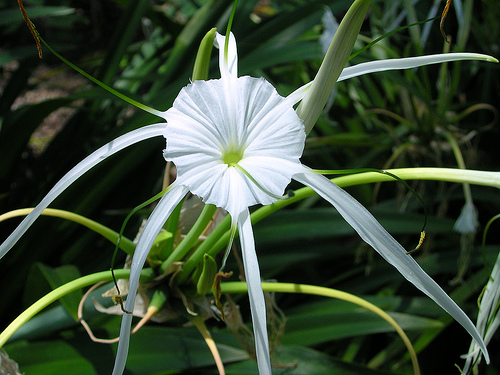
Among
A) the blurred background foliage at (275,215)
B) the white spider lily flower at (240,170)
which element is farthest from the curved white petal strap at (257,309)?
the blurred background foliage at (275,215)

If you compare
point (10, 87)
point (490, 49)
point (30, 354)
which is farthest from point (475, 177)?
point (490, 49)

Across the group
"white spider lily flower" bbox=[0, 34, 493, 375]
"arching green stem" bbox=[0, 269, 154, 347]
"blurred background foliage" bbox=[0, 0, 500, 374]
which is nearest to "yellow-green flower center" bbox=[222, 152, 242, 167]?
"white spider lily flower" bbox=[0, 34, 493, 375]

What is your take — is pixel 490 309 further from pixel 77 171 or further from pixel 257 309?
pixel 77 171

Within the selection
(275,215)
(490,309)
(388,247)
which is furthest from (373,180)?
(275,215)

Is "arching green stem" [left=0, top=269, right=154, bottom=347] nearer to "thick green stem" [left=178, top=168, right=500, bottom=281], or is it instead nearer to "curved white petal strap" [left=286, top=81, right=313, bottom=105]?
"thick green stem" [left=178, top=168, right=500, bottom=281]

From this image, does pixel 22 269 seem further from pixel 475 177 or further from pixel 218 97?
pixel 475 177

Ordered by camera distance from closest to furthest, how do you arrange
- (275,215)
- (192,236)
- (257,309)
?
(257,309) < (192,236) < (275,215)

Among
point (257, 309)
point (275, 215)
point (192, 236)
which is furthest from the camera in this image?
point (275, 215)
